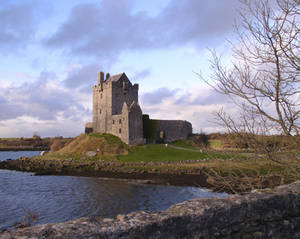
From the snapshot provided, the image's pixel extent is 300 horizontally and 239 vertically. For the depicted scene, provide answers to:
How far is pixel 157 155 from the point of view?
122 feet

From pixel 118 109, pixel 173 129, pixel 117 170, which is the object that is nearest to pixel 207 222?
pixel 117 170

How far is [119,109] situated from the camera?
47.3 m

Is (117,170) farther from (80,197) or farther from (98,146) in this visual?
(80,197)

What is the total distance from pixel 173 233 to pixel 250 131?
3.36 metres

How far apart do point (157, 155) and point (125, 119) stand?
365 inches

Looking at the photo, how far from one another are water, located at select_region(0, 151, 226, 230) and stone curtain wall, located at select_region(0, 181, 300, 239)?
1151cm

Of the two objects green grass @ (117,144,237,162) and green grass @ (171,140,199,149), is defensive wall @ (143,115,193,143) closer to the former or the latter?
green grass @ (171,140,199,149)

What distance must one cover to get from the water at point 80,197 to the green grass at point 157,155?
30.1 ft

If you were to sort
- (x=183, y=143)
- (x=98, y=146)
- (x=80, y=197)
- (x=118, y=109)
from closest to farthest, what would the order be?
(x=80, y=197) → (x=98, y=146) → (x=118, y=109) → (x=183, y=143)

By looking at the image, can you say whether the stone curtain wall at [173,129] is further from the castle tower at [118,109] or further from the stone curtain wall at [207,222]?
the stone curtain wall at [207,222]

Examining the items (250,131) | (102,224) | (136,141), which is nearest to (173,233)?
(102,224)

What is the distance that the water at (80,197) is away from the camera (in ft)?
51.6

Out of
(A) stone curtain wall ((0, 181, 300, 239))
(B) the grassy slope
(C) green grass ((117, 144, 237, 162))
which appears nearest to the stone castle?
(B) the grassy slope

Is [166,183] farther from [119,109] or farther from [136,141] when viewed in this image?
[119,109]
